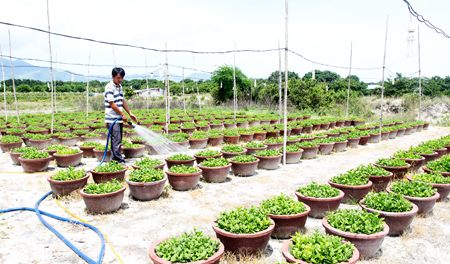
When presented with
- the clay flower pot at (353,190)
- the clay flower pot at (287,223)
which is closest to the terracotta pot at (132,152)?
the clay flower pot at (353,190)

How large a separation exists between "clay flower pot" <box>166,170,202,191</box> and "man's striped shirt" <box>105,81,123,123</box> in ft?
6.59

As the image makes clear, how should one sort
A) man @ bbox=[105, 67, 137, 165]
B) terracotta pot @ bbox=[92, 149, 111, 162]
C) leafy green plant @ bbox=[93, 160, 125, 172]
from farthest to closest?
terracotta pot @ bbox=[92, 149, 111, 162] → man @ bbox=[105, 67, 137, 165] → leafy green plant @ bbox=[93, 160, 125, 172]

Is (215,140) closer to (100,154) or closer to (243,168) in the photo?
(243,168)

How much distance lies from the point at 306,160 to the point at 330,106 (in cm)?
1727

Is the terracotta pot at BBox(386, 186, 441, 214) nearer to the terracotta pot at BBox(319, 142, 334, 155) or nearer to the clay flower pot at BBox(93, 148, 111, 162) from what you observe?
the terracotta pot at BBox(319, 142, 334, 155)

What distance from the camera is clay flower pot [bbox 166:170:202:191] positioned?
5828mm

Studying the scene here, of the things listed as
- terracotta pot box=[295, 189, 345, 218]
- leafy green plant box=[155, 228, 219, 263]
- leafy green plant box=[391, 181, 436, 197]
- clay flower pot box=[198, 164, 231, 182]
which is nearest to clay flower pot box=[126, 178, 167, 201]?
clay flower pot box=[198, 164, 231, 182]

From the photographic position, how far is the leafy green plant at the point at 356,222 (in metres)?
3.41

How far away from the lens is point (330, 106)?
24875 millimetres

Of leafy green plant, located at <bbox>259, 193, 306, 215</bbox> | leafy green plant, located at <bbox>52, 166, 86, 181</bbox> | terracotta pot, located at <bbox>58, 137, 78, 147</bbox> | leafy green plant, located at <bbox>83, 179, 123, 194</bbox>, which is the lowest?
leafy green plant, located at <bbox>259, 193, 306, 215</bbox>

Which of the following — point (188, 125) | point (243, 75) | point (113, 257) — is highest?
point (243, 75)

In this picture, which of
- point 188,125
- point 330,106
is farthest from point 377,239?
point 330,106

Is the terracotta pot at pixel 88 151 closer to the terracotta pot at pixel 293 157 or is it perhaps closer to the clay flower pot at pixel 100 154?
the clay flower pot at pixel 100 154

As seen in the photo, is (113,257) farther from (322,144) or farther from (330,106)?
(330,106)
